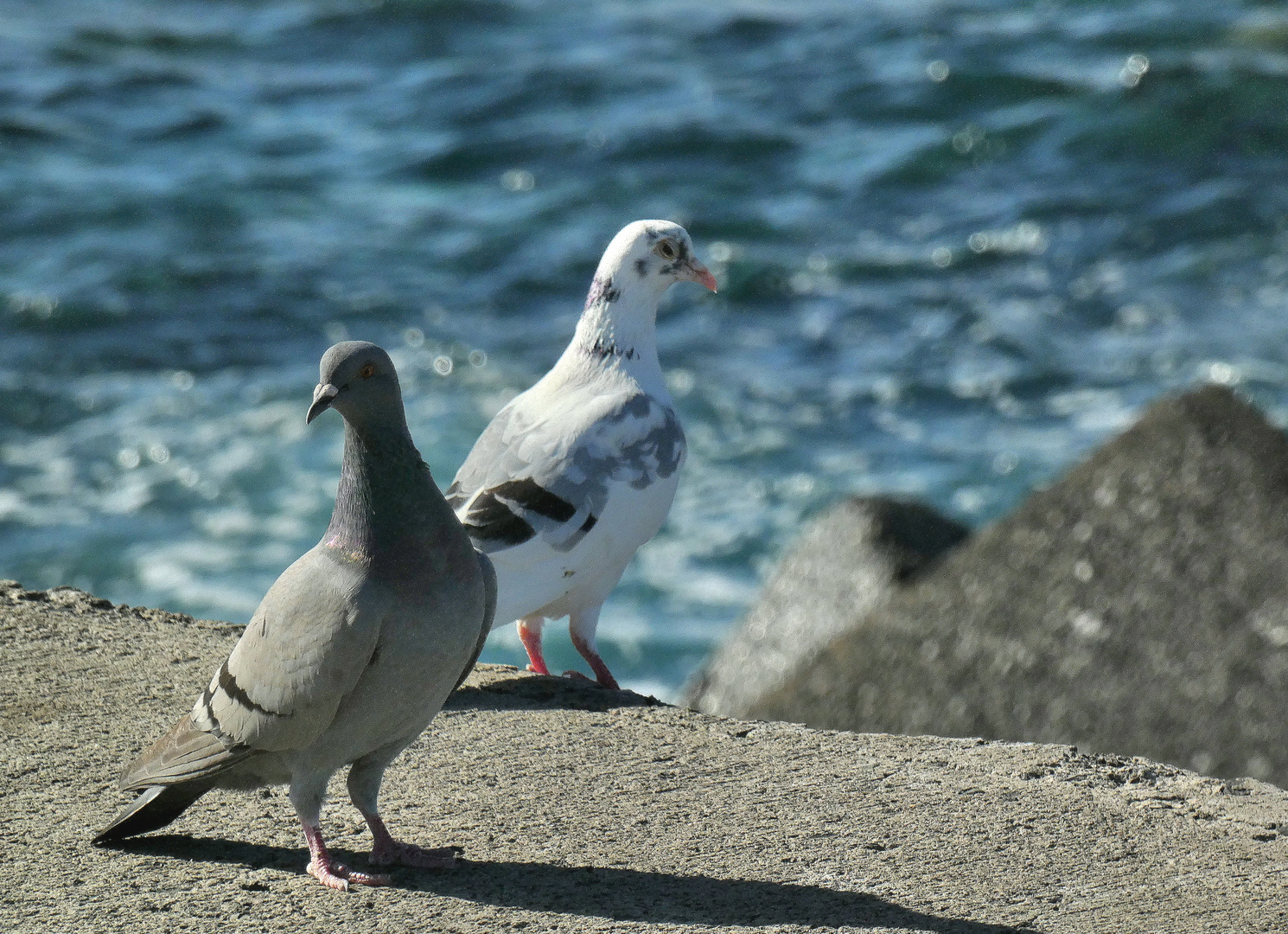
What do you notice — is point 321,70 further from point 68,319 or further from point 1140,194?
point 1140,194

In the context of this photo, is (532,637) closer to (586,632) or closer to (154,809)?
(586,632)

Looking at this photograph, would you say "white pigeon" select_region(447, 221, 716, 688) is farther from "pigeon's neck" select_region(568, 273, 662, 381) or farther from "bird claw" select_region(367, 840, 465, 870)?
"bird claw" select_region(367, 840, 465, 870)

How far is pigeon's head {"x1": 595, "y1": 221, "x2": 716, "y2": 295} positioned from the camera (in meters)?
5.79

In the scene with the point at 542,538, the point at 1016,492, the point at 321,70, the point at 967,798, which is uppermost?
the point at 321,70

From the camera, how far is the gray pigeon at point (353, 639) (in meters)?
3.27

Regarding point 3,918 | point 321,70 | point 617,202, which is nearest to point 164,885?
point 3,918

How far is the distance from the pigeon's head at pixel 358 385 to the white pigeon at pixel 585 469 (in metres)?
1.60

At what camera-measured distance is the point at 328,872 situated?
11.5 ft

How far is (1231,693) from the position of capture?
5.48 metres

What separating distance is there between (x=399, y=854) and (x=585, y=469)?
72.8 inches

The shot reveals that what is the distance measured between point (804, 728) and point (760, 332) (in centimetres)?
779

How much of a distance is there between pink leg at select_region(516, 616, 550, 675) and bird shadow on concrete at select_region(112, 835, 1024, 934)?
5.83ft

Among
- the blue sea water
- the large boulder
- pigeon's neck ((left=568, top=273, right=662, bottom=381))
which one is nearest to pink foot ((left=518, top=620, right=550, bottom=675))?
pigeon's neck ((left=568, top=273, right=662, bottom=381))

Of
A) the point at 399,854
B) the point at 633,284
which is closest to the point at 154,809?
the point at 399,854
